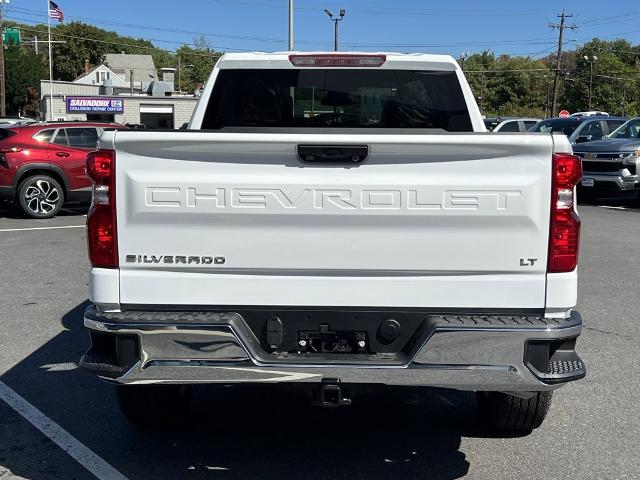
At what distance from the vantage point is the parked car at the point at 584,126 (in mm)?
18844

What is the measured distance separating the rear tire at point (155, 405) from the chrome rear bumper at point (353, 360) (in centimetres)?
86

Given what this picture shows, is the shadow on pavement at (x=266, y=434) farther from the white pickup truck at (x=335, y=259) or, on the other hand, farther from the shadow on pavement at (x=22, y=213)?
the shadow on pavement at (x=22, y=213)

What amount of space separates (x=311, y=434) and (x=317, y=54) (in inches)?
92.0

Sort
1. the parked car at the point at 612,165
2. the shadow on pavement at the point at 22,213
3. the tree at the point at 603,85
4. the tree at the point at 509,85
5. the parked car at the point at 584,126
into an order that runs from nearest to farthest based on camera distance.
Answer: the shadow on pavement at the point at 22,213, the parked car at the point at 612,165, the parked car at the point at 584,126, the tree at the point at 603,85, the tree at the point at 509,85

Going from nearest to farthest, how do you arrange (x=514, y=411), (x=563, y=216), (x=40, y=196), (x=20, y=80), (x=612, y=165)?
(x=563, y=216)
(x=514, y=411)
(x=40, y=196)
(x=612, y=165)
(x=20, y=80)

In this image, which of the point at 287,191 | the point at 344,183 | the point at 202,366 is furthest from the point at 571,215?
the point at 202,366

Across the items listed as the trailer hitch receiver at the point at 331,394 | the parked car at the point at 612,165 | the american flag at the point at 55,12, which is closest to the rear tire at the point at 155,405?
the trailer hitch receiver at the point at 331,394

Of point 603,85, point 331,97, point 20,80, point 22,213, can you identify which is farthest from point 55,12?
point 603,85

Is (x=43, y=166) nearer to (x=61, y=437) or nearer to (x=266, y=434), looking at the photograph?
(x=61, y=437)

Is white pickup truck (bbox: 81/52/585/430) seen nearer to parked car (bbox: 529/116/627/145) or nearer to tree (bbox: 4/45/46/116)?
parked car (bbox: 529/116/627/145)

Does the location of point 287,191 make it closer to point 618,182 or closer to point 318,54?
point 318,54

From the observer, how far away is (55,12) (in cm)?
5209

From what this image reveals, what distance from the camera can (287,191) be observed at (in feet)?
10.7

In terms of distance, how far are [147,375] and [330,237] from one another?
1.00 m
